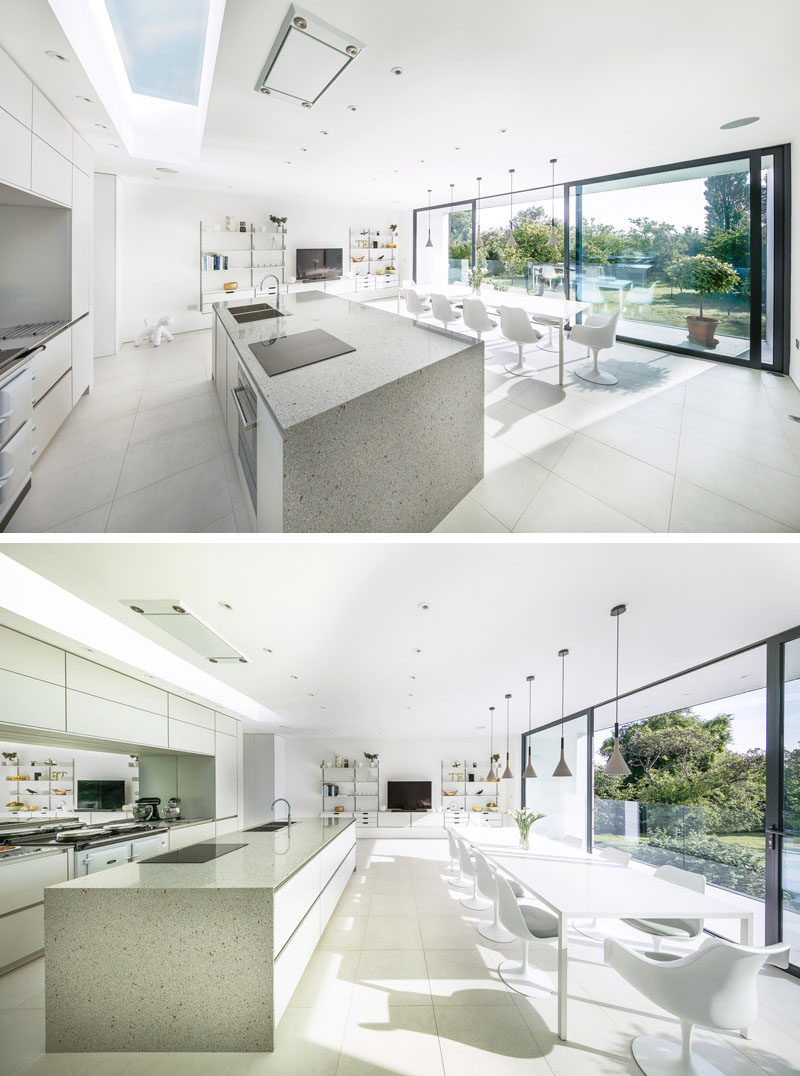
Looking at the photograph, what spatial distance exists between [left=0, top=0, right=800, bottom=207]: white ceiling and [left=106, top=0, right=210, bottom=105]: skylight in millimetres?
229

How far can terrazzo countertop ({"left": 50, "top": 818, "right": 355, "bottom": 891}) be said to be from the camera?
2914mm

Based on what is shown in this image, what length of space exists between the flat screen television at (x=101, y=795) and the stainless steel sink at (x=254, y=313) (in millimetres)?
4137

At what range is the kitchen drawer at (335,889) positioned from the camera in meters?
4.78

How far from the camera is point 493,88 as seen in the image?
4164 millimetres

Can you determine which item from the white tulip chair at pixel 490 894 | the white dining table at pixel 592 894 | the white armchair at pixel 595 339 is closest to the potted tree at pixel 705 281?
the white armchair at pixel 595 339

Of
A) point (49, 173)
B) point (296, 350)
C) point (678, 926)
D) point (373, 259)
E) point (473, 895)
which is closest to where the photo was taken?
point (296, 350)

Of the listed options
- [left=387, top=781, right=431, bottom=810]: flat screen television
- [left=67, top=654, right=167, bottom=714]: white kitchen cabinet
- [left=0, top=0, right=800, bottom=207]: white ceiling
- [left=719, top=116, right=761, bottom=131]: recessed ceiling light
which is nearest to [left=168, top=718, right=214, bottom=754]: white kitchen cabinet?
[left=67, top=654, right=167, bottom=714]: white kitchen cabinet

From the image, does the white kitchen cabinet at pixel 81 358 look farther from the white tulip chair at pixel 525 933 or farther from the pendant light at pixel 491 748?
the pendant light at pixel 491 748

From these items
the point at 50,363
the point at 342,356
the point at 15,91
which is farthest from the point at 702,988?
the point at 15,91

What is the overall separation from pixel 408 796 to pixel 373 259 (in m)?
11.3

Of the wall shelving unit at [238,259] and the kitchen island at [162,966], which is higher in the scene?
the wall shelving unit at [238,259]

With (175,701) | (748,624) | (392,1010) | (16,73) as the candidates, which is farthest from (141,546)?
(175,701)

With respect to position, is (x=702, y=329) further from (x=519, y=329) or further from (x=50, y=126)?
(x=50, y=126)

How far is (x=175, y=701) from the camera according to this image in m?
6.40
